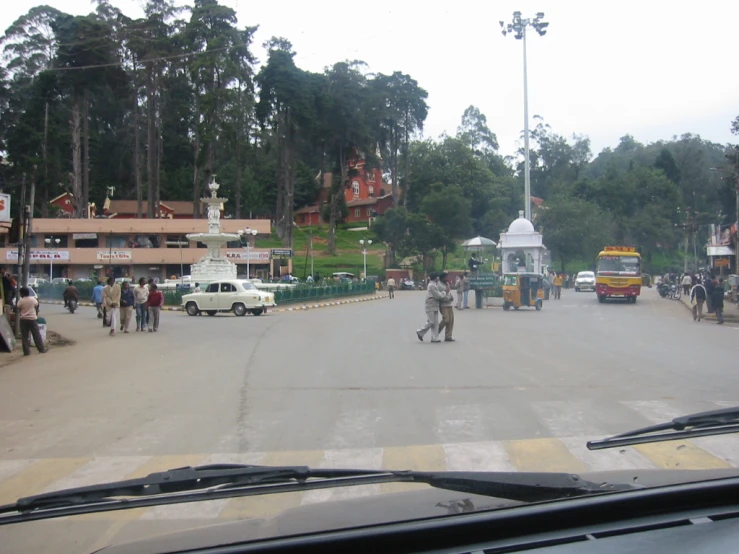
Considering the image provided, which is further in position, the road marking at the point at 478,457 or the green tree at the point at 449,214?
the green tree at the point at 449,214

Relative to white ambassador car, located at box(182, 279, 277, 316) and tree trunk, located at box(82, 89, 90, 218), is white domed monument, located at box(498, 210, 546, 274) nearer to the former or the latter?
white ambassador car, located at box(182, 279, 277, 316)

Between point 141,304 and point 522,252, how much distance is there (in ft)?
63.6

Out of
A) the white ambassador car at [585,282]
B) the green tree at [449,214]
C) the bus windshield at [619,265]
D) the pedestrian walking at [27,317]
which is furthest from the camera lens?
the green tree at [449,214]

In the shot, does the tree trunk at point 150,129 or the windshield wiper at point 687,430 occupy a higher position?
the tree trunk at point 150,129

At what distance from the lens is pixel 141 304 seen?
23.5 metres

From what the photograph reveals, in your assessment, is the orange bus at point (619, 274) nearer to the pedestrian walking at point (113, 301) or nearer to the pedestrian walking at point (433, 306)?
the pedestrian walking at point (433, 306)

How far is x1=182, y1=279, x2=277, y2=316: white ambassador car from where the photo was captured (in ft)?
105

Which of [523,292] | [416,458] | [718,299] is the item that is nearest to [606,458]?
[416,458]

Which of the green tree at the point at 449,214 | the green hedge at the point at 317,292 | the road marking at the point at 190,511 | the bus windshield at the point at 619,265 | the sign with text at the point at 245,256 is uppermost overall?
the green tree at the point at 449,214

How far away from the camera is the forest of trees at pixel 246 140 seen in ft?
193

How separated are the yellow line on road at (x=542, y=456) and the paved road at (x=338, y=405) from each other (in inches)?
1.1

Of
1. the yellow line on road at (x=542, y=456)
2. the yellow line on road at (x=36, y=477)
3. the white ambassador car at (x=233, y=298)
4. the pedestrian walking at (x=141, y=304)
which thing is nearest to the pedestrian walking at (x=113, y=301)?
the pedestrian walking at (x=141, y=304)

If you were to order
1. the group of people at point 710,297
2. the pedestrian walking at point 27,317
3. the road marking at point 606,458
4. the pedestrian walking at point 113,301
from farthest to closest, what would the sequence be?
the group of people at point 710,297 → the pedestrian walking at point 113,301 → the pedestrian walking at point 27,317 → the road marking at point 606,458

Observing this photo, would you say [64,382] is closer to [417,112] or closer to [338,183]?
[338,183]
